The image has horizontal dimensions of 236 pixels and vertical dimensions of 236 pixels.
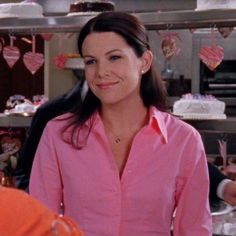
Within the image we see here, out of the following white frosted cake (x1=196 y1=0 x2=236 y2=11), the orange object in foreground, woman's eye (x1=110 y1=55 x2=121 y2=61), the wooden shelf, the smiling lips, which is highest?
white frosted cake (x1=196 y1=0 x2=236 y2=11)

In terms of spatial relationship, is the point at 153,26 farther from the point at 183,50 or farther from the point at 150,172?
the point at 183,50

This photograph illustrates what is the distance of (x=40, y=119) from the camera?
1.69m

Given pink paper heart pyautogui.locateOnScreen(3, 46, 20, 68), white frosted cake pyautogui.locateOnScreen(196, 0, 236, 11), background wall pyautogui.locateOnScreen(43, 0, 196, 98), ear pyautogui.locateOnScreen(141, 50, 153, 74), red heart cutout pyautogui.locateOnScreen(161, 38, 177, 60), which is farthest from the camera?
background wall pyautogui.locateOnScreen(43, 0, 196, 98)

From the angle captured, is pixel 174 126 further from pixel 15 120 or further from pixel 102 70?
pixel 15 120

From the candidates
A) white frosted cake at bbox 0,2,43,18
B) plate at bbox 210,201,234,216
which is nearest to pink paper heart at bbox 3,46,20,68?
white frosted cake at bbox 0,2,43,18

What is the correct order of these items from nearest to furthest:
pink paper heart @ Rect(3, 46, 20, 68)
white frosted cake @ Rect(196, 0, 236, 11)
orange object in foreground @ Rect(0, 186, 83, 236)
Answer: orange object in foreground @ Rect(0, 186, 83, 236)
white frosted cake @ Rect(196, 0, 236, 11)
pink paper heart @ Rect(3, 46, 20, 68)

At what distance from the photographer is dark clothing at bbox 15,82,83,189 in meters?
1.66

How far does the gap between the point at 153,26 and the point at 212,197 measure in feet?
1.96

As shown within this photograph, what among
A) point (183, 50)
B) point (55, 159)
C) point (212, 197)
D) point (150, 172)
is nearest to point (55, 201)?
point (55, 159)

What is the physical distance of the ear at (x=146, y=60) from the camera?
1315 mm

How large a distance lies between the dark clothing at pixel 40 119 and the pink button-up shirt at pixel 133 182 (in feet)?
1.01

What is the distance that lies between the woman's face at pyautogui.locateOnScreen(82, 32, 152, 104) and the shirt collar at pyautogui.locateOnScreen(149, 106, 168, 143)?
101 millimetres

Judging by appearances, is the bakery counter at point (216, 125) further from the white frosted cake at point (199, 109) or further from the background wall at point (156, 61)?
the background wall at point (156, 61)

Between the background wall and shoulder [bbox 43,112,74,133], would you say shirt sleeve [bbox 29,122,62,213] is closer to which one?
shoulder [bbox 43,112,74,133]
